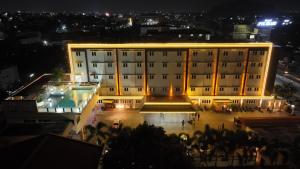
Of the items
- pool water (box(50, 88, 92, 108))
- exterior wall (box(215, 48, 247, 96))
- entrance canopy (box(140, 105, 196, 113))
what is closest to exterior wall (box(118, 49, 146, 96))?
entrance canopy (box(140, 105, 196, 113))

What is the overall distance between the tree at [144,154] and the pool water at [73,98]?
10.6 m

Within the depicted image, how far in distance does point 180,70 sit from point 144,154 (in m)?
21.7

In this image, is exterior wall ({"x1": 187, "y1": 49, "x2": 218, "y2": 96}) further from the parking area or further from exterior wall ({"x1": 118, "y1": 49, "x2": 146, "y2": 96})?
exterior wall ({"x1": 118, "y1": 49, "x2": 146, "y2": 96})

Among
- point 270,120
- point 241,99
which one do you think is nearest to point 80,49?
point 241,99

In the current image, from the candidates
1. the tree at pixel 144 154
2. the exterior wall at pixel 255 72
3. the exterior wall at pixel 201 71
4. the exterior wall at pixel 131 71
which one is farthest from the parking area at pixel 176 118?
the tree at pixel 144 154

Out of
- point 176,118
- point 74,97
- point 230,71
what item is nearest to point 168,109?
point 176,118

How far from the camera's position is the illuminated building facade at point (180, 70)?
37781mm

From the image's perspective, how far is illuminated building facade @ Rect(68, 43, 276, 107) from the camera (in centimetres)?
3778

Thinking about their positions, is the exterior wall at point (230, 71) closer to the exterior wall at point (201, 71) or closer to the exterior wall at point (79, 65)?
the exterior wall at point (201, 71)

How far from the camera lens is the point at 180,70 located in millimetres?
38656

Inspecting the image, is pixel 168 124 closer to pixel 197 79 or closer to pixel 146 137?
pixel 197 79

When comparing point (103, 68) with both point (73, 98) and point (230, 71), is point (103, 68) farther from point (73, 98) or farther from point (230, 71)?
point (230, 71)

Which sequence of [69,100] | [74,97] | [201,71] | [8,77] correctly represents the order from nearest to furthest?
[69,100] < [74,97] < [201,71] < [8,77]

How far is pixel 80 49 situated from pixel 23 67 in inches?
1340
